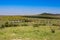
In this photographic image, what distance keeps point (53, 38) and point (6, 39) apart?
5.65 meters

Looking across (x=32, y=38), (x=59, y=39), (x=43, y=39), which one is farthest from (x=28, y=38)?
(x=59, y=39)

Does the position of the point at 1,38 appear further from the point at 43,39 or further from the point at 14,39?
the point at 43,39

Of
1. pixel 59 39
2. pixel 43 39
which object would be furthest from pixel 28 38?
pixel 59 39

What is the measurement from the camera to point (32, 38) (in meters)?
23.0

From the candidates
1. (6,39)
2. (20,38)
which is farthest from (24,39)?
(6,39)

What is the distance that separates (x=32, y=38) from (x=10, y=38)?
2636mm

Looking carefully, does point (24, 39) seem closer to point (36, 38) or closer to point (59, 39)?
point (36, 38)

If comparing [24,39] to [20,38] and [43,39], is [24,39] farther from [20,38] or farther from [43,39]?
[43,39]

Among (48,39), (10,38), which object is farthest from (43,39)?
(10,38)

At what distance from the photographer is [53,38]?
23156 mm

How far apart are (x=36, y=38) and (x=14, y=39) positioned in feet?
8.82

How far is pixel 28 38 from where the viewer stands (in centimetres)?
2302

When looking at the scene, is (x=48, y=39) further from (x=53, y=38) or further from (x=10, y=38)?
(x=10, y=38)

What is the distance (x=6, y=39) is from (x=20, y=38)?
1.77m
